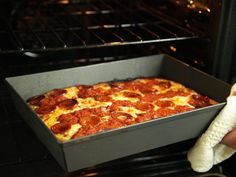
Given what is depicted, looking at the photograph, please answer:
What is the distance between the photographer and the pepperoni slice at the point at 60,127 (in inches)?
40.5

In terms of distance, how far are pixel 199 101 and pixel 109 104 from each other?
1.05 ft

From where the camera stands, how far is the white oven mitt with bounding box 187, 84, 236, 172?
1.00 metres

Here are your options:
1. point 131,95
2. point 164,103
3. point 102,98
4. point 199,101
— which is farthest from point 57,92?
point 199,101

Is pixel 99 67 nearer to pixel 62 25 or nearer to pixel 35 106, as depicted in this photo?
pixel 35 106

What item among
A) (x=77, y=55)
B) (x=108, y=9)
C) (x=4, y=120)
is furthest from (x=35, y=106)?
(x=108, y=9)

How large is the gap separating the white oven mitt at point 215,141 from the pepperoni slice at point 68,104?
16.7 inches

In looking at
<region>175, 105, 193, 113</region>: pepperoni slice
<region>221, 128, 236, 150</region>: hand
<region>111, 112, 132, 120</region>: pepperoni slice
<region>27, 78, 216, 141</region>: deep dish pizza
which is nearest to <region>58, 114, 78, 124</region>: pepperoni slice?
<region>27, 78, 216, 141</region>: deep dish pizza

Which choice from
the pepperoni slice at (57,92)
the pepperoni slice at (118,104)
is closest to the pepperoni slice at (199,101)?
the pepperoni slice at (118,104)

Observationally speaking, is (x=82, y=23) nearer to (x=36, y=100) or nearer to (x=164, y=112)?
(x=36, y=100)

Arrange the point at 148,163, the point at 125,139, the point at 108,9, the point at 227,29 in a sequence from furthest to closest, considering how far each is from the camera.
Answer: the point at 108,9, the point at 148,163, the point at 227,29, the point at 125,139

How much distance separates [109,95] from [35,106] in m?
0.26

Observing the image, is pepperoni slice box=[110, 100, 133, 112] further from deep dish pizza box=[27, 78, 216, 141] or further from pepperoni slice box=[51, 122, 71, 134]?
pepperoni slice box=[51, 122, 71, 134]

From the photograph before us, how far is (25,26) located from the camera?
1.54 m

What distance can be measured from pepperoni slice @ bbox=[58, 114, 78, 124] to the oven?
21 cm
